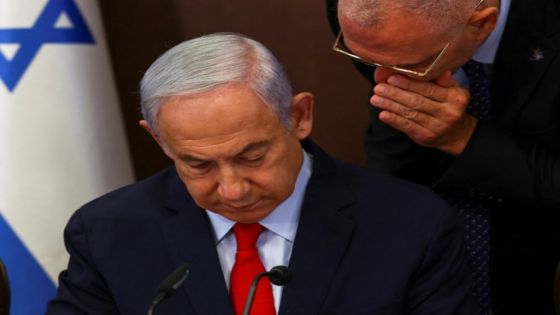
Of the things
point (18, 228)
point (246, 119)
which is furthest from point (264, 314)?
point (18, 228)

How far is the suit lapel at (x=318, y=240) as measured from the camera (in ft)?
5.22

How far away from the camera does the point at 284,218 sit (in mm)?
1676

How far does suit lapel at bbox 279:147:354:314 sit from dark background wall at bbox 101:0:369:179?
48.8 inches

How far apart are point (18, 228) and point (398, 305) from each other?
1.38m

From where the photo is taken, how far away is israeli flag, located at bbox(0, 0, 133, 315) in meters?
2.44

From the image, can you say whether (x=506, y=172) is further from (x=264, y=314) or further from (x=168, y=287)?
(x=168, y=287)

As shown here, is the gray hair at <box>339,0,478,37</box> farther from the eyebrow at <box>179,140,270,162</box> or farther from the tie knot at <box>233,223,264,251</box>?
the tie knot at <box>233,223,264,251</box>

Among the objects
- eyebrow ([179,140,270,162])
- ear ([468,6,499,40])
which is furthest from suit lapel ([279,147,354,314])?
ear ([468,6,499,40])

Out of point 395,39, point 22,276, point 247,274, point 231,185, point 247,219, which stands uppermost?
point 395,39

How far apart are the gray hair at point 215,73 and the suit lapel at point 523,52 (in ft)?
1.89

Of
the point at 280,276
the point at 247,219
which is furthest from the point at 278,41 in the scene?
the point at 280,276

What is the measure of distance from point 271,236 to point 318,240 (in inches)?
3.8

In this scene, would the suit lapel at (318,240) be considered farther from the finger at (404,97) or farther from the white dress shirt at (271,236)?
the finger at (404,97)

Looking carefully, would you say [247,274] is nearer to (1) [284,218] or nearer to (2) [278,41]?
(1) [284,218]
